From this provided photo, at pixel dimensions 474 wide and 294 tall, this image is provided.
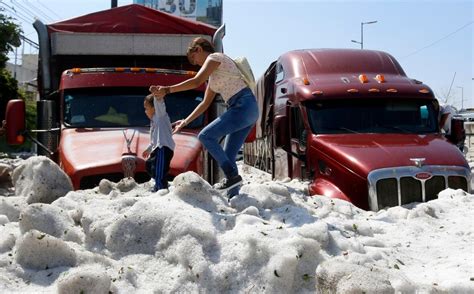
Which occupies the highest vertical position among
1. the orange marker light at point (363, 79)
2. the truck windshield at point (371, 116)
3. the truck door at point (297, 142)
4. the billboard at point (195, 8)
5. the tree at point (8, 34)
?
the billboard at point (195, 8)

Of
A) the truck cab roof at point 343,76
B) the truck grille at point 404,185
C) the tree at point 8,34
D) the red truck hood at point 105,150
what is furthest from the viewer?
the tree at point 8,34

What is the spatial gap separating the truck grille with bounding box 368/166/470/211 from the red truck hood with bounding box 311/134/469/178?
106 millimetres

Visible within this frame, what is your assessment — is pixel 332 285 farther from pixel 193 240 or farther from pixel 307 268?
pixel 193 240

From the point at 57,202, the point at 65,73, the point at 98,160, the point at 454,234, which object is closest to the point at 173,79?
the point at 65,73

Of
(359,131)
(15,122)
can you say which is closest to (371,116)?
(359,131)

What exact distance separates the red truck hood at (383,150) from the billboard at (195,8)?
30264 mm

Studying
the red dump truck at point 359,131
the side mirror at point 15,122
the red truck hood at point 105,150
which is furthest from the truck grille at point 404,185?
the side mirror at point 15,122

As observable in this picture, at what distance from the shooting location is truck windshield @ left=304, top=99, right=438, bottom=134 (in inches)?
366

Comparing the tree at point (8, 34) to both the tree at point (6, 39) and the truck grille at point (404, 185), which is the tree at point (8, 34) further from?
the truck grille at point (404, 185)

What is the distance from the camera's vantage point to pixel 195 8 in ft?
127

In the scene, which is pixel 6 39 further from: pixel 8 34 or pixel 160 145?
pixel 160 145

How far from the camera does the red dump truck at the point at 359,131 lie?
7.79m

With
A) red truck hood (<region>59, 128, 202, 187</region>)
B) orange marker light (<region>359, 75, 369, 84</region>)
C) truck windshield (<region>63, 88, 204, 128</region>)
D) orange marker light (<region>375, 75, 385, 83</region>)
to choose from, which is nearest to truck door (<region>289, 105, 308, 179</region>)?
orange marker light (<region>359, 75, 369, 84</region>)

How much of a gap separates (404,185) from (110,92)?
3.83 m
